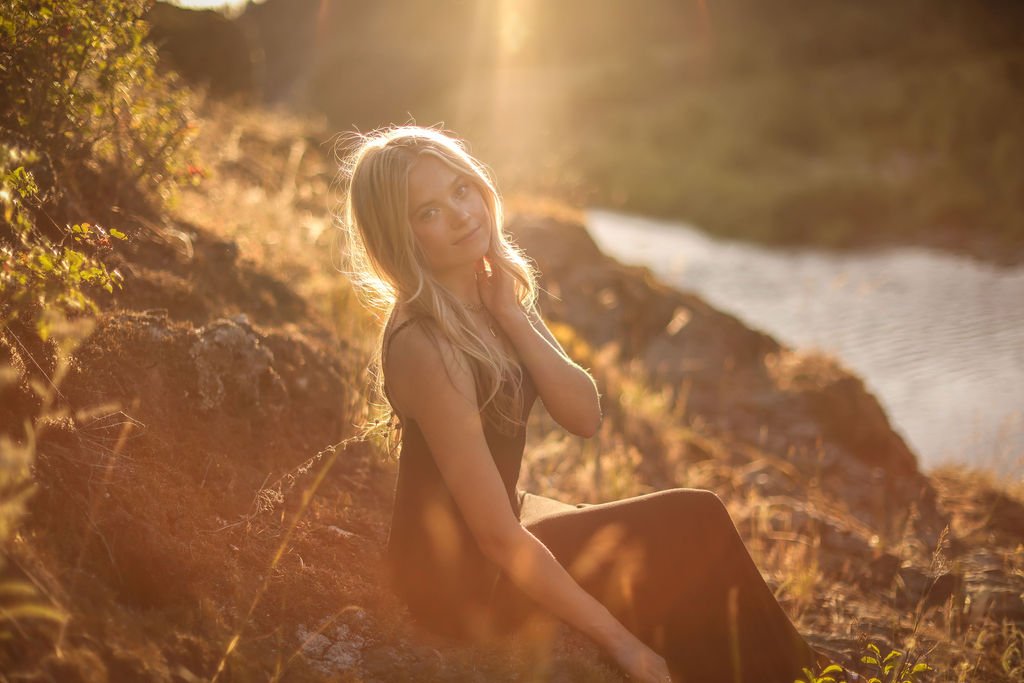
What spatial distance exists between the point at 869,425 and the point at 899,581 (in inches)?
100

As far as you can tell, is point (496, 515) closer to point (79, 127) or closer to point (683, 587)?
point (683, 587)

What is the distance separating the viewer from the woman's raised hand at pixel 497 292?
104 inches

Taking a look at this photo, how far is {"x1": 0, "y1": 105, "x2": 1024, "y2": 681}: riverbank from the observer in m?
2.01

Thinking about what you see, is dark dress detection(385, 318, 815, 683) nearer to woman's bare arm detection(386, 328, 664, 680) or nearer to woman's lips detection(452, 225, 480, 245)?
woman's bare arm detection(386, 328, 664, 680)

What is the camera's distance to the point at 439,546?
2500 mm

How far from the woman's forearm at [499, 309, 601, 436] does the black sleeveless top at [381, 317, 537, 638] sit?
111 millimetres

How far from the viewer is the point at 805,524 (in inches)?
181

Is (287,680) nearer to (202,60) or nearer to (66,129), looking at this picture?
(66,129)

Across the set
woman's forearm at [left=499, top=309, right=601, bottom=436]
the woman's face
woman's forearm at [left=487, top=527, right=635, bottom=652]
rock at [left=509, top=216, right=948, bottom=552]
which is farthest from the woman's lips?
rock at [left=509, top=216, right=948, bottom=552]

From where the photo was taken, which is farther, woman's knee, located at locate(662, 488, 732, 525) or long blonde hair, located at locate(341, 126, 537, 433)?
woman's knee, located at locate(662, 488, 732, 525)

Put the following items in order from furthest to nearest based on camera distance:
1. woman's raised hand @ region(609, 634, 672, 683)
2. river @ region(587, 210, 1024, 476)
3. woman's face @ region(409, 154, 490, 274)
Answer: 1. river @ region(587, 210, 1024, 476)
2. woman's face @ region(409, 154, 490, 274)
3. woman's raised hand @ region(609, 634, 672, 683)

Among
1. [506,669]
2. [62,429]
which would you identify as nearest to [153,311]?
[62,429]

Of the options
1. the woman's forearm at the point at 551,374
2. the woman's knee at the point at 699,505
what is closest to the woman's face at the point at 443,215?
the woman's forearm at the point at 551,374

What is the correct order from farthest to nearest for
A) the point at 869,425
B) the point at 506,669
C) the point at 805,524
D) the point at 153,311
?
the point at 869,425 → the point at 805,524 → the point at 153,311 → the point at 506,669
